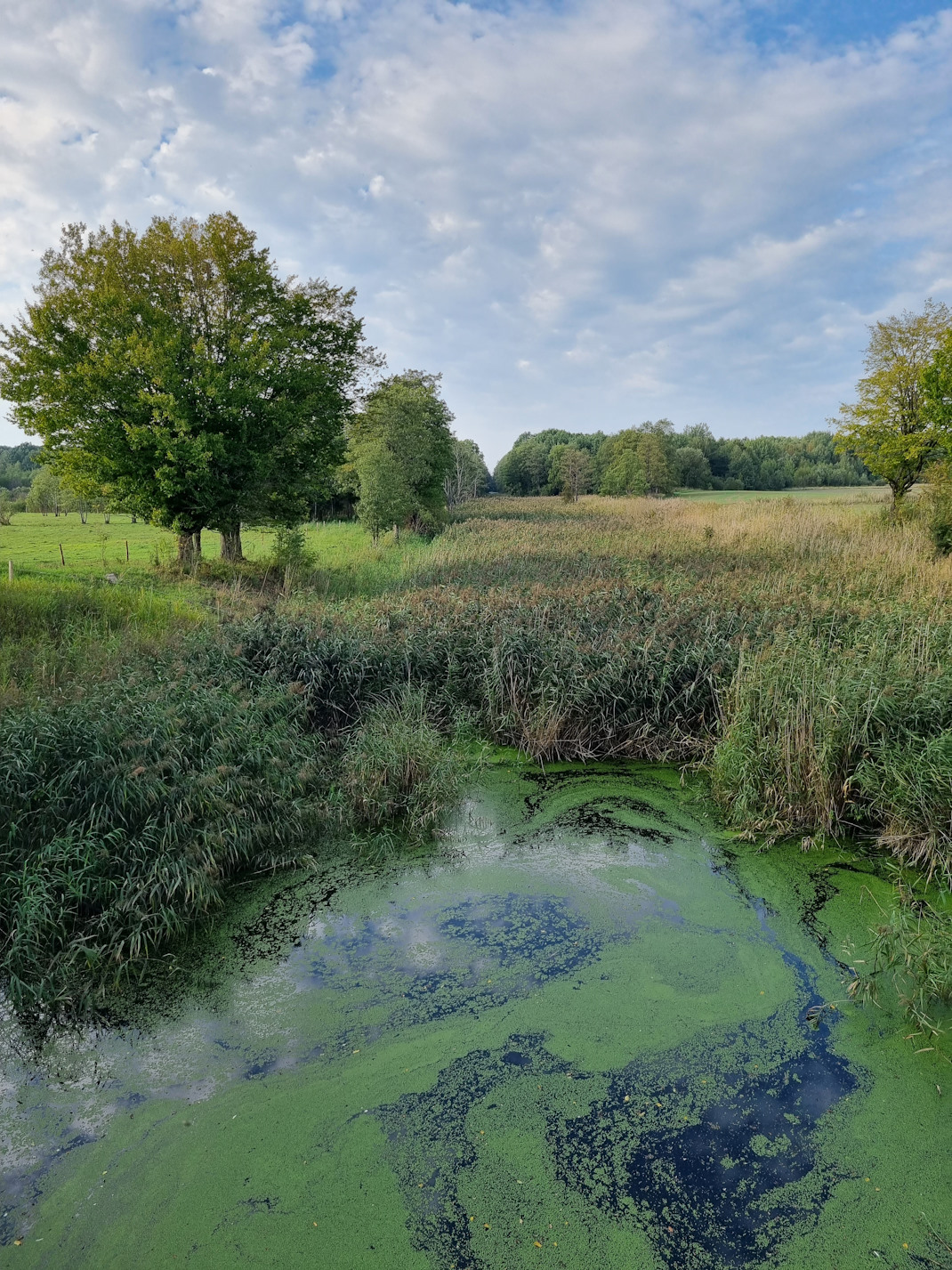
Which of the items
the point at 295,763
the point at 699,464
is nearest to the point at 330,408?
the point at 295,763

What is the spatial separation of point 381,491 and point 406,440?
400 cm

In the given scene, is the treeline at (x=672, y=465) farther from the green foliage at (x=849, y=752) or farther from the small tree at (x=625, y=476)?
the green foliage at (x=849, y=752)

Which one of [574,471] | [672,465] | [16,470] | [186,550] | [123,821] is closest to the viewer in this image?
[123,821]

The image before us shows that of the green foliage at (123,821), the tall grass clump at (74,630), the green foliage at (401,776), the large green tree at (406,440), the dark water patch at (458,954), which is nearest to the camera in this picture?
the dark water patch at (458,954)

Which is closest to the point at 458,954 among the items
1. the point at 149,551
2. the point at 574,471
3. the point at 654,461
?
the point at 149,551

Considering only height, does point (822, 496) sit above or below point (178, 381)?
below

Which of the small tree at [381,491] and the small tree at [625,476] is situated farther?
the small tree at [625,476]

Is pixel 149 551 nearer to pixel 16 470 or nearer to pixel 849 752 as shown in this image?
pixel 849 752

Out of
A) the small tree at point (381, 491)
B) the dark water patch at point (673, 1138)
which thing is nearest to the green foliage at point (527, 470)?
the small tree at point (381, 491)

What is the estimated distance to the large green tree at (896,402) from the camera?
20516 millimetres

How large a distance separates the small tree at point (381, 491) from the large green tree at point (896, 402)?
14138 millimetres

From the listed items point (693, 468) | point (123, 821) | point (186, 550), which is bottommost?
point (123, 821)

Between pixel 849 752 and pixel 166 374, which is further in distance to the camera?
pixel 166 374

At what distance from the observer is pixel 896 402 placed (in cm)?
2109
